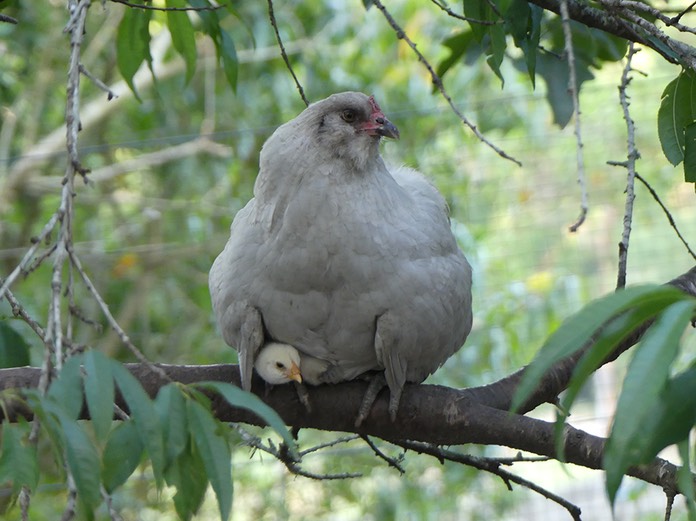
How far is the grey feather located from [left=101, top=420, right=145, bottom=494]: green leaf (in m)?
0.92

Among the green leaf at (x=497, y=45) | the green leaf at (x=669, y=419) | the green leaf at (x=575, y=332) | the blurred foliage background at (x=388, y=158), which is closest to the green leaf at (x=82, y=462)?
the green leaf at (x=575, y=332)

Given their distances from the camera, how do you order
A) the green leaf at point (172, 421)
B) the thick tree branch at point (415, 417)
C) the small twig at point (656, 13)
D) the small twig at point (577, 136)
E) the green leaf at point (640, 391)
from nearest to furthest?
the green leaf at point (640, 391)
the green leaf at point (172, 421)
the small twig at point (577, 136)
the small twig at point (656, 13)
the thick tree branch at point (415, 417)

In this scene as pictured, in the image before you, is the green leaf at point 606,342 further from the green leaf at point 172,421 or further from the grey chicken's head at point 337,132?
the grey chicken's head at point 337,132

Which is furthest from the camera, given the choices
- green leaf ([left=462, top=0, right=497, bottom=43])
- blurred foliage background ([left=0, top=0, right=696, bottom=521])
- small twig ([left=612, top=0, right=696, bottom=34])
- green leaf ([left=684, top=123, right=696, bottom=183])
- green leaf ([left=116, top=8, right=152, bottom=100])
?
blurred foliage background ([left=0, top=0, right=696, bottom=521])

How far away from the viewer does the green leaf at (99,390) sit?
1060mm

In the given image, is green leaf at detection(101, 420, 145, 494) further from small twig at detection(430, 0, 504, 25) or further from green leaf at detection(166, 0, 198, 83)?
green leaf at detection(166, 0, 198, 83)

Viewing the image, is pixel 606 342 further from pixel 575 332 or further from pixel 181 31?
pixel 181 31

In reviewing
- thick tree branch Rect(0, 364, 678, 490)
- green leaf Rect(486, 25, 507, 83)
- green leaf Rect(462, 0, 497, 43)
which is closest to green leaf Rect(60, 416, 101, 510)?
thick tree branch Rect(0, 364, 678, 490)

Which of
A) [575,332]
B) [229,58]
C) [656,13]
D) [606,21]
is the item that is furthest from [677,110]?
[575,332]

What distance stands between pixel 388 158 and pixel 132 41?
110 inches

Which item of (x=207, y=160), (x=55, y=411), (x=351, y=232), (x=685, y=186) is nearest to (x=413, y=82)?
(x=207, y=160)

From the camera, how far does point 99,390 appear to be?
1.08 m

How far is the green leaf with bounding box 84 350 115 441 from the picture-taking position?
41.7 inches

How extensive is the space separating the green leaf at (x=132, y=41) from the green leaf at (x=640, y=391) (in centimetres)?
145
